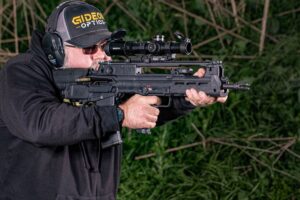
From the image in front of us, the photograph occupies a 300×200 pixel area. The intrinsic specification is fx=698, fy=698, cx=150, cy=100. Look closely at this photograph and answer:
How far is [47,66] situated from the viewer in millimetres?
3354

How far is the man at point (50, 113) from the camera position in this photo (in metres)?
3.08

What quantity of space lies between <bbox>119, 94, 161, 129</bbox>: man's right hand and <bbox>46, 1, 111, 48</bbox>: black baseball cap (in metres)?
0.44

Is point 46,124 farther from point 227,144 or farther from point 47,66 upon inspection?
point 227,144

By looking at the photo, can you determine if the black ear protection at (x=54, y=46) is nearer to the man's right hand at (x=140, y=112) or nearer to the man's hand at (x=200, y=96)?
the man's right hand at (x=140, y=112)

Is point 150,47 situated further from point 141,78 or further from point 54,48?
point 54,48

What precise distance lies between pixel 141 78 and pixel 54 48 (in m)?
0.47

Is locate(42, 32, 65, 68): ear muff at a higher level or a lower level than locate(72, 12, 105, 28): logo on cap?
lower

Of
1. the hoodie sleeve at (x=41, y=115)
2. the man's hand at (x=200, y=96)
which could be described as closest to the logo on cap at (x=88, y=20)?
the hoodie sleeve at (x=41, y=115)

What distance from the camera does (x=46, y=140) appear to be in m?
3.05

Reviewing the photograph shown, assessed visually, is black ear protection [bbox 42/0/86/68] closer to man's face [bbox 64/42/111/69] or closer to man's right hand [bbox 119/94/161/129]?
man's face [bbox 64/42/111/69]

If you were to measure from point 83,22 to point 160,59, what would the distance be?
0.49m

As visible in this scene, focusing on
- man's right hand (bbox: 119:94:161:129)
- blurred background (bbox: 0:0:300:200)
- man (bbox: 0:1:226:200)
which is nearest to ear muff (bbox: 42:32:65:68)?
man (bbox: 0:1:226:200)

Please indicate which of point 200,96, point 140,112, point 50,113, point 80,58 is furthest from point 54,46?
point 200,96

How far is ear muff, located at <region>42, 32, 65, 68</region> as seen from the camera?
10.8 feet
